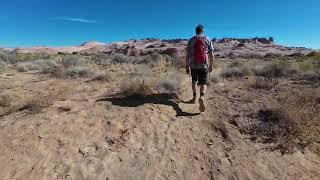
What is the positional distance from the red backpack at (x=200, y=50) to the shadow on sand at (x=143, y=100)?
1.01m

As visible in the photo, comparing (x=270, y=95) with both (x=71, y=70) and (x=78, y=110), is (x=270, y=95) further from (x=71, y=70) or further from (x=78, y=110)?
(x=71, y=70)

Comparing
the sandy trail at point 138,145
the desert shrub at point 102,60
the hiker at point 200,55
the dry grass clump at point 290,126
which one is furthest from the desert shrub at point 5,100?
the desert shrub at point 102,60

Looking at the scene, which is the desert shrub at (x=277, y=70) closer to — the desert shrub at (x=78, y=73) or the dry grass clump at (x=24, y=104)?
the desert shrub at (x=78, y=73)

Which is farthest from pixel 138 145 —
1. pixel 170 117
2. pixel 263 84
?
pixel 263 84

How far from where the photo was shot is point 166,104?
20.5 ft

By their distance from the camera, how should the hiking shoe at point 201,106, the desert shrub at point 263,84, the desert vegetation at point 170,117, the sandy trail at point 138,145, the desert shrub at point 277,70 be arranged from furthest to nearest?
the desert shrub at point 277,70
the desert shrub at point 263,84
the hiking shoe at point 201,106
the desert vegetation at point 170,117
the sandy trail at point 138,145

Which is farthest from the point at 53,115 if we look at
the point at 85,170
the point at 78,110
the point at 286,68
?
the point at 286,68

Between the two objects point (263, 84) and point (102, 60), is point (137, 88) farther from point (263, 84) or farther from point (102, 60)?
point (102, 60)

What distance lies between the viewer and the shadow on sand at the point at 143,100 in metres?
6.22

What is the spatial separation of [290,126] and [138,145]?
2.49m

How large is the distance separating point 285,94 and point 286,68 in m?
3.25

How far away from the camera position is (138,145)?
4.73 meters

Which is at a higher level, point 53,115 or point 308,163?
point 53,115

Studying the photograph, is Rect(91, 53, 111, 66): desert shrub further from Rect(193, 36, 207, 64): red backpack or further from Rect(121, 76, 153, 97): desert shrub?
Rect(193, 36, 207, 64): red backpack
